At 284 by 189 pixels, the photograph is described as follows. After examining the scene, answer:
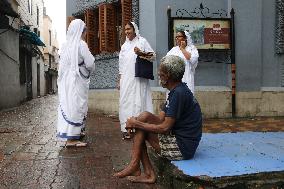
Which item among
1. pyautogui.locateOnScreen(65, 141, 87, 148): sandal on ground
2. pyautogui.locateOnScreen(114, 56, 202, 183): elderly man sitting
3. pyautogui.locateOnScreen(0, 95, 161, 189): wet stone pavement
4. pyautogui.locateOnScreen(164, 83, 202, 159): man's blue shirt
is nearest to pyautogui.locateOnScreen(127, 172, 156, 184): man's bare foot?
pyautogui.locateOnScreen(0, 95, 161, 189): wet stone pavement

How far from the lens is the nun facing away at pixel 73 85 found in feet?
21.1

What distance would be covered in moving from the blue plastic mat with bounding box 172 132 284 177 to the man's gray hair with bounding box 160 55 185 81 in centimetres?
82

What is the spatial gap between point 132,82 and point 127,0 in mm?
4602

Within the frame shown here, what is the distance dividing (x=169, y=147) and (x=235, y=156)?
0.65 metres

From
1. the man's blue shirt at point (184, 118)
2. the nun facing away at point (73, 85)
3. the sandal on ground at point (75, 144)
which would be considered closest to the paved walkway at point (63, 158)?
the sandal on ground at point (75, 144)

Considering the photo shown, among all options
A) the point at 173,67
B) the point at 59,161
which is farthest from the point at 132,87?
the point at 173,67

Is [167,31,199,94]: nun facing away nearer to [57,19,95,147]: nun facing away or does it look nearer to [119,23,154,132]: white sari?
[119,23,154,132]: white sari

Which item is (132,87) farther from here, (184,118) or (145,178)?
(184,118)

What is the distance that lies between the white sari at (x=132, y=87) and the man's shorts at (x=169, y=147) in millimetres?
3452

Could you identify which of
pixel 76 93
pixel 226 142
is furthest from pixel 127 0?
pixel 226 142

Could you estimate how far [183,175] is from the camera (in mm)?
3297

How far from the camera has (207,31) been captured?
10.2 m

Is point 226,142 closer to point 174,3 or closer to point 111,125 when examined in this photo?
point 111,125

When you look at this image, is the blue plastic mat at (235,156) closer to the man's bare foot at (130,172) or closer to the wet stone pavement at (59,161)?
the man's bare foot at (130,172)
